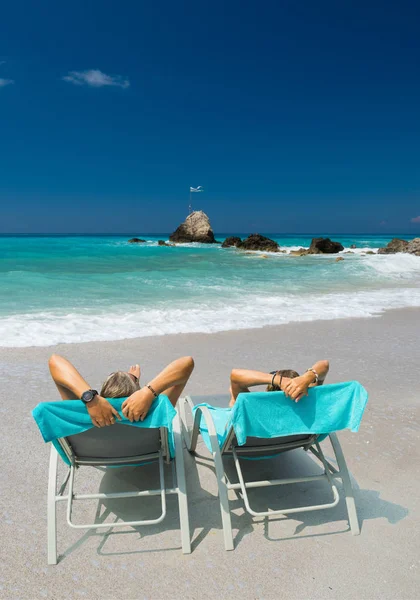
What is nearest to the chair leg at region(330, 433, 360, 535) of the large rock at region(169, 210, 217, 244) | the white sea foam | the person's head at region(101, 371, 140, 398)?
the person's head at region(101, 371, 140, 398)

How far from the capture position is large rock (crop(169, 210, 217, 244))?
71125 mm

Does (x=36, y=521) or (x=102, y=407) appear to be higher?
(x=102, y=407)

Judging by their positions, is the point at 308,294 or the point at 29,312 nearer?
the point at 29,312

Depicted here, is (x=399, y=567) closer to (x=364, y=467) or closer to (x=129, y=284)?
(x=364, y=467)

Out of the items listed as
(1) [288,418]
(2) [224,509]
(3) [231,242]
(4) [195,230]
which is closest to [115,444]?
(2) [224,509]

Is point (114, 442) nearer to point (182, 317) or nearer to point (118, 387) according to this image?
point (118, 387)

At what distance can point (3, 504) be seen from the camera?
300 centimetres

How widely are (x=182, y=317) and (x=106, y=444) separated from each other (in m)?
6.90

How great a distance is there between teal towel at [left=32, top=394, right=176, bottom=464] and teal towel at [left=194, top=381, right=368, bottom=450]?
1.37 feet

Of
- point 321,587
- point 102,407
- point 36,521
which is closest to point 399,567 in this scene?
point 321,587

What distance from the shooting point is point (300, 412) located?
2619 millimetres

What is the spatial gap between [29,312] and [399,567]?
916 cm

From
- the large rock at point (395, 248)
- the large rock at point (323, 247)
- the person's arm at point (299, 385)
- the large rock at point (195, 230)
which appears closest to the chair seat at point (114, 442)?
the person's arm at point (299, 385)

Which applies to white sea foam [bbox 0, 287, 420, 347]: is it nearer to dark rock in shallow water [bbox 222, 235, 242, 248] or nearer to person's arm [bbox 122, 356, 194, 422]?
person's arm [bbox 122, 356, 194, 422]
